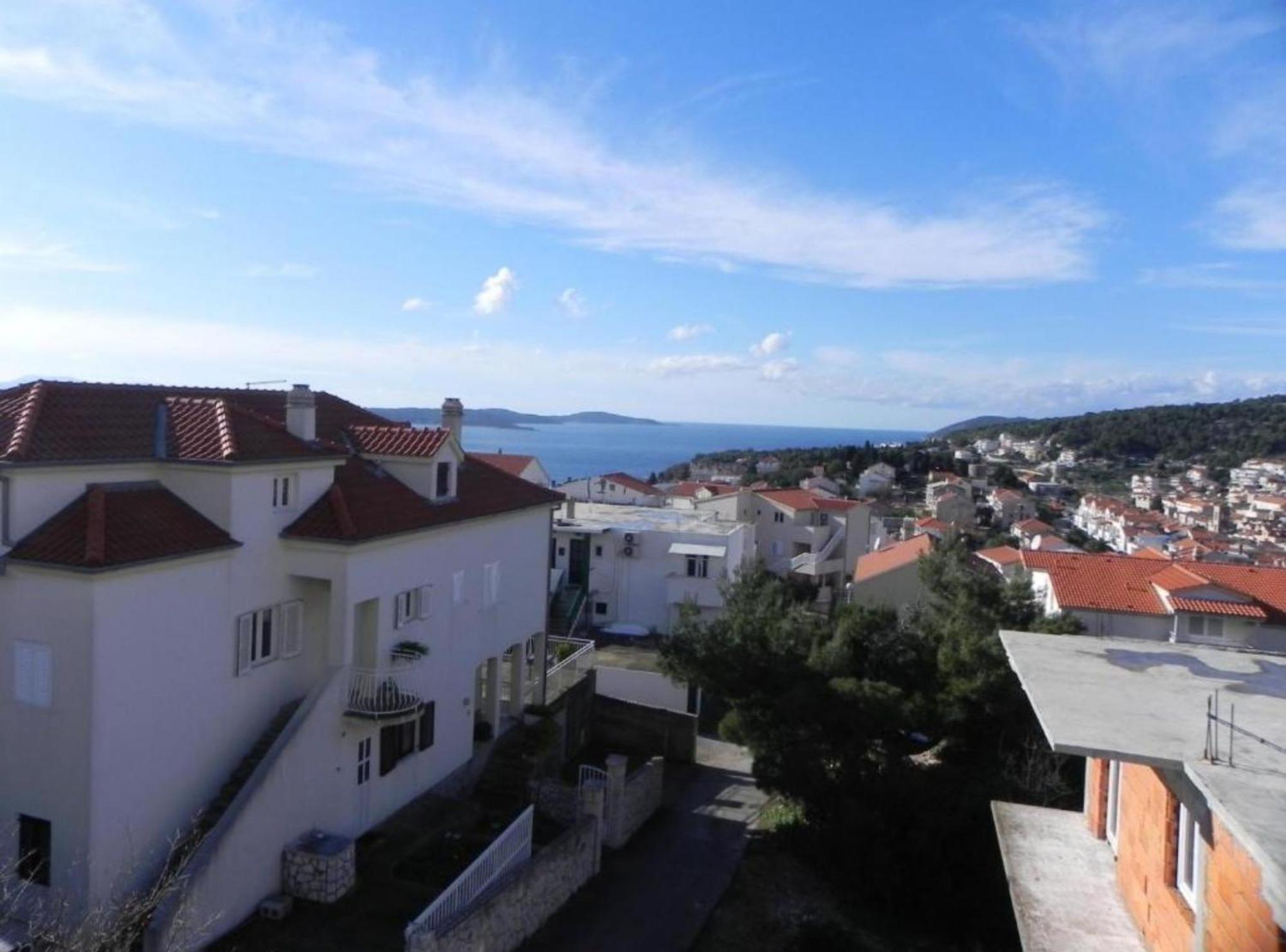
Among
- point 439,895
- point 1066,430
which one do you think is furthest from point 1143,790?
point 1066,430

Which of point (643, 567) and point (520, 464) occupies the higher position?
point (520, 464)

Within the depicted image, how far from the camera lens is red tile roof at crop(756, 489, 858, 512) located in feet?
193

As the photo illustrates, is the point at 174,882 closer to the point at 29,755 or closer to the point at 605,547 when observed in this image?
the point at 29,755

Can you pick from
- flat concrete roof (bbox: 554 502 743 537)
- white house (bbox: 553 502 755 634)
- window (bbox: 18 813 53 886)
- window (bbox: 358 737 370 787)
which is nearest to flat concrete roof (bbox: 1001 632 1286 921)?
window (bbox: 358 737 370 787)

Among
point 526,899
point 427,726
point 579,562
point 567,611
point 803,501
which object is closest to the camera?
point 526,899

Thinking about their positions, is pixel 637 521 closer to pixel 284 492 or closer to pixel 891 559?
pixel 891 559

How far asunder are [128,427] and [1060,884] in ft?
47.5

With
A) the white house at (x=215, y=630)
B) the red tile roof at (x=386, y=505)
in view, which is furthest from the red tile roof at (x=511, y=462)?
the white house at (x=215, y=630)

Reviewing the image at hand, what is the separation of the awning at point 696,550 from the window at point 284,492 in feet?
81.4

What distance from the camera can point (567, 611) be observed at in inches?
1548

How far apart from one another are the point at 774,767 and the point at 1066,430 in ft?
632

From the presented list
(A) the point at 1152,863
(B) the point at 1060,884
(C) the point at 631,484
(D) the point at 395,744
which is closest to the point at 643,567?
(D) the point at 395,744

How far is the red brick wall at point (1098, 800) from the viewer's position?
39.4 ft

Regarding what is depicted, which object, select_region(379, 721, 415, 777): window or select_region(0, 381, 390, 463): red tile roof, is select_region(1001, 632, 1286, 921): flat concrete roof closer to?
select_region(379, 721, 415, 777): window
